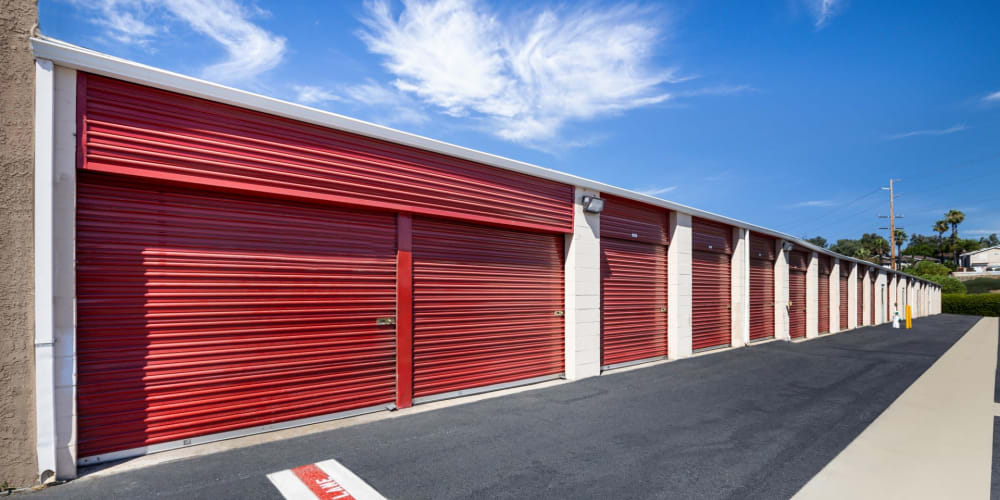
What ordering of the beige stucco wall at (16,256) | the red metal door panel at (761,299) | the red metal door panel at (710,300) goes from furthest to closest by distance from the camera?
1. the red metal door panel at (761,299)
2. the red metal door panel at (710,300)
3. the beige stucco wall at (16,256)

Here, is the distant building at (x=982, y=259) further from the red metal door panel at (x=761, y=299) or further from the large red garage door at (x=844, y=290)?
the red metal door panel at (x=761, y=299)

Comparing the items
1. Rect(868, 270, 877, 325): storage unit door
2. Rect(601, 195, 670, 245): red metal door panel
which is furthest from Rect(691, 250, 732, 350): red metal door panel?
Rect(868, 270, 877, 325): storage unit door

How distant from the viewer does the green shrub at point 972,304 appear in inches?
1607

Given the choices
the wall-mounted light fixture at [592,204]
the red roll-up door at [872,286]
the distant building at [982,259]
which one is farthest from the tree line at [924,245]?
the wall-mounted light fixture at [592,204]

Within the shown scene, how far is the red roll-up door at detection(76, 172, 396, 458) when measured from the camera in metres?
4.34

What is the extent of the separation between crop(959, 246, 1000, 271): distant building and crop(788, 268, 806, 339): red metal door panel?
101 m

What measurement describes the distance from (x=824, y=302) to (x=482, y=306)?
62.3 ft

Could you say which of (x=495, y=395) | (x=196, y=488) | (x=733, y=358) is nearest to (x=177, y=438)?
(x=196, y=488)

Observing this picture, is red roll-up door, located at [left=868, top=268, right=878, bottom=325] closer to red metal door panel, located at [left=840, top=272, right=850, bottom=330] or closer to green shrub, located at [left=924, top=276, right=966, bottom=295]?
red metal door panel, located at [left=840, top=272, right=850, bottom=330]

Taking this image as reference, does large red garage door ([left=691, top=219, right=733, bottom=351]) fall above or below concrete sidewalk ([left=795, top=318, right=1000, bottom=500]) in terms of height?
above

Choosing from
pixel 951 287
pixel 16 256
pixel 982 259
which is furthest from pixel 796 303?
pixel 982 259

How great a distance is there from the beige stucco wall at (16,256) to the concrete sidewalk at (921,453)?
20.3 feet

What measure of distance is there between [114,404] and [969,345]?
21.4 metres

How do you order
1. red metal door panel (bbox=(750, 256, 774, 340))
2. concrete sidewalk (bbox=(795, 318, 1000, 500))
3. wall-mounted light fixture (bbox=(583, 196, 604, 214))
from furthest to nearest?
1. red metal door panel (bbox=(750, 256, 774, 340))
2. wall-mounted light fixture (bbox=(583, 196, 604, 214))
3. concrete sidewalk (bbox=(795, 318, 1000, 500))
